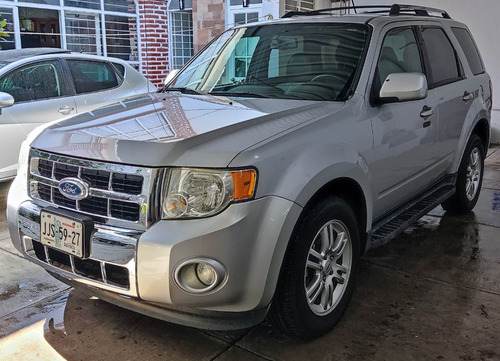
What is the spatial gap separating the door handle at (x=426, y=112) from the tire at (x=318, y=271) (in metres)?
1.14

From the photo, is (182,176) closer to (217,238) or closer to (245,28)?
(217,238)

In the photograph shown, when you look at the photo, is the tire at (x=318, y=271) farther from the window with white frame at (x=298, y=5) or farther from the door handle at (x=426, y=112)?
the window with white frame at (x=298, y=5)

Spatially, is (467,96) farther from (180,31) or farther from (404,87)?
(180,31)

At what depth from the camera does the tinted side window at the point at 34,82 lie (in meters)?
5.34

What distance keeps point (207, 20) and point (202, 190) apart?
26.0 ft

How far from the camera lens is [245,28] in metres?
3.97

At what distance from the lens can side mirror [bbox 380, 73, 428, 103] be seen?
3.00m

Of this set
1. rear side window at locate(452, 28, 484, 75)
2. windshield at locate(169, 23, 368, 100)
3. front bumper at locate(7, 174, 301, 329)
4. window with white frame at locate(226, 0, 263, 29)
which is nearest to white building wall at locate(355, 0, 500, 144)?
window with white frame at locate(226, 0, 263, 29)

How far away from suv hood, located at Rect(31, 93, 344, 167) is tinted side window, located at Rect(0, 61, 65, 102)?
272 centimetres

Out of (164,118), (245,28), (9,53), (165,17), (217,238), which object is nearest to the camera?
(217,238)

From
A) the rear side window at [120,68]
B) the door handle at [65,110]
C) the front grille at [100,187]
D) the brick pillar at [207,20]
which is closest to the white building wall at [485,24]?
the brick pillar at [207,20]

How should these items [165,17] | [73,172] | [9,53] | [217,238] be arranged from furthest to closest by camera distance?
[165,17]
[9,53]
[73,172]
[217,238]

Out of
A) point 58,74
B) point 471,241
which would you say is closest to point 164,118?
point 471,241

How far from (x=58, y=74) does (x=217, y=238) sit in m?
4.32
